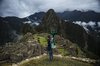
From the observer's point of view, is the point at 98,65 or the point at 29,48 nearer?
the point at 98,65

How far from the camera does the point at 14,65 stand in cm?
5256

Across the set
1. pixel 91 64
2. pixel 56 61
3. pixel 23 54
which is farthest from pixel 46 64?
pixel 23 54

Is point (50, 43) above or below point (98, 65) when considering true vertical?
above

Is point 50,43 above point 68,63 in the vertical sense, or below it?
above

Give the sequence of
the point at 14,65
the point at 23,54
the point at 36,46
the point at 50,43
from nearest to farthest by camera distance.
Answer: the point at 50,43 → the point at 14,65 → the point at 23,54 → the point at 36,46

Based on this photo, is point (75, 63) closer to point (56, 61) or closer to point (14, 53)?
point (56, 61)

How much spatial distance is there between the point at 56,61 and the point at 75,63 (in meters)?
3.89

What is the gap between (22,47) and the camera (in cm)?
7188

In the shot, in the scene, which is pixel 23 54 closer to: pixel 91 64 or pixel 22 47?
pixel 22 47

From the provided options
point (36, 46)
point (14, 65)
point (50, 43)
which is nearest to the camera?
point (50, 43)

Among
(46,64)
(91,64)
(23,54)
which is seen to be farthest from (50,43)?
(23,54)

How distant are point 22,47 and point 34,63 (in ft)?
75.4

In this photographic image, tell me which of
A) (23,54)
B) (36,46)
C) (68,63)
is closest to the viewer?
(68,63)

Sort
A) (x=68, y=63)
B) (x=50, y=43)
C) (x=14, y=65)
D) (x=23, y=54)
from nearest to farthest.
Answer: (x=50, y=43), (x=68, y=63), (x=14, y=65), (x=23, y=54)
